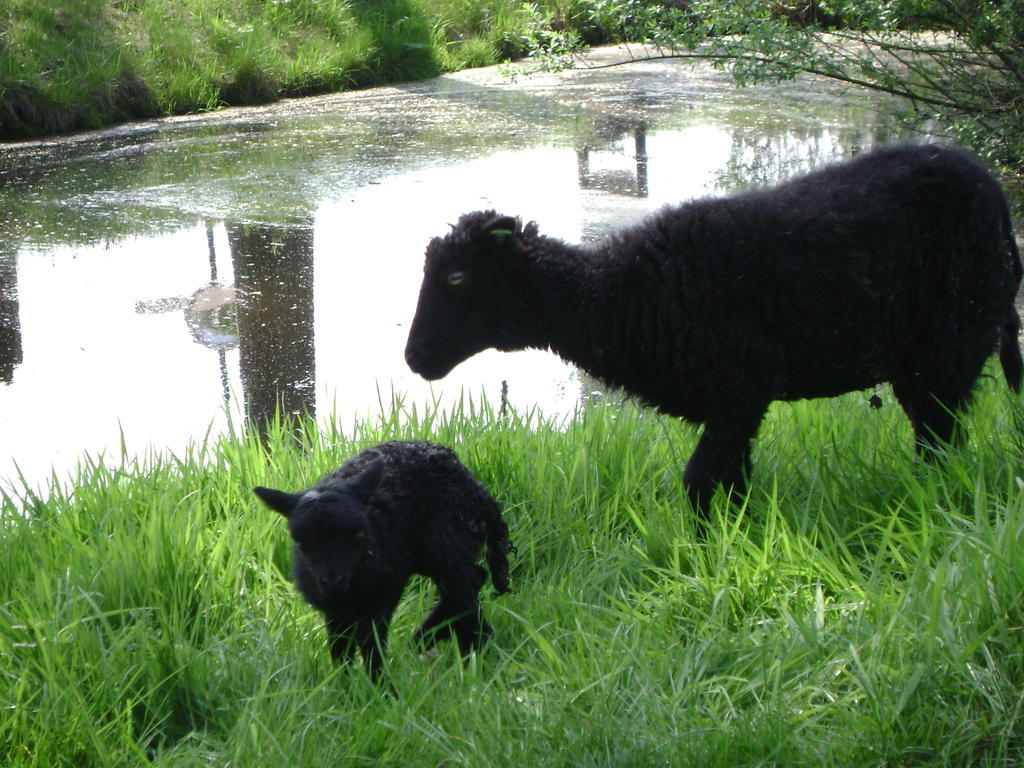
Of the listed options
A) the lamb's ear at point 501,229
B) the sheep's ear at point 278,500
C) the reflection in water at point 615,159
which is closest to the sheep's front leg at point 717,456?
the lamb's ear at point 501,229

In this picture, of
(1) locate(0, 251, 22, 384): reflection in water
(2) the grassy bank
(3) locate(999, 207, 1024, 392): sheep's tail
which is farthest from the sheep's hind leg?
(2) the grassy bank

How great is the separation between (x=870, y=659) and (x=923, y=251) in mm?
1837

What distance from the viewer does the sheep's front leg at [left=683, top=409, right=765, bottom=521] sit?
A: 13.4ft

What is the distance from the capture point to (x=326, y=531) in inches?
118

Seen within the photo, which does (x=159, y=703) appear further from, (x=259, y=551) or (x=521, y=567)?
(x=521, y=567)

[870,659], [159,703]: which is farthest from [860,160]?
[159,703]

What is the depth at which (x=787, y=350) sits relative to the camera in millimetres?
4164

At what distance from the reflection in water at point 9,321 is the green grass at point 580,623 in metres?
2.03

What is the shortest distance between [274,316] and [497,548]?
3.67 metres

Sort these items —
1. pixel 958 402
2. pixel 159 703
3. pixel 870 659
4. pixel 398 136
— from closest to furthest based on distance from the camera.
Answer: pixel 870 659
pixel 159 703
pixel 958 402
pixel 398 136

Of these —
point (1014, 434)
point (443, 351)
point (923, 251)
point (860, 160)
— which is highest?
point (860, 160)

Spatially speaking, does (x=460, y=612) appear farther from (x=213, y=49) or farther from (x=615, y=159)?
(x=213, y=49)

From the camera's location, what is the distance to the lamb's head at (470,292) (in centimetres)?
433

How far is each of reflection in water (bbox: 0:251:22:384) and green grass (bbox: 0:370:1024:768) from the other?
80.0 inches
